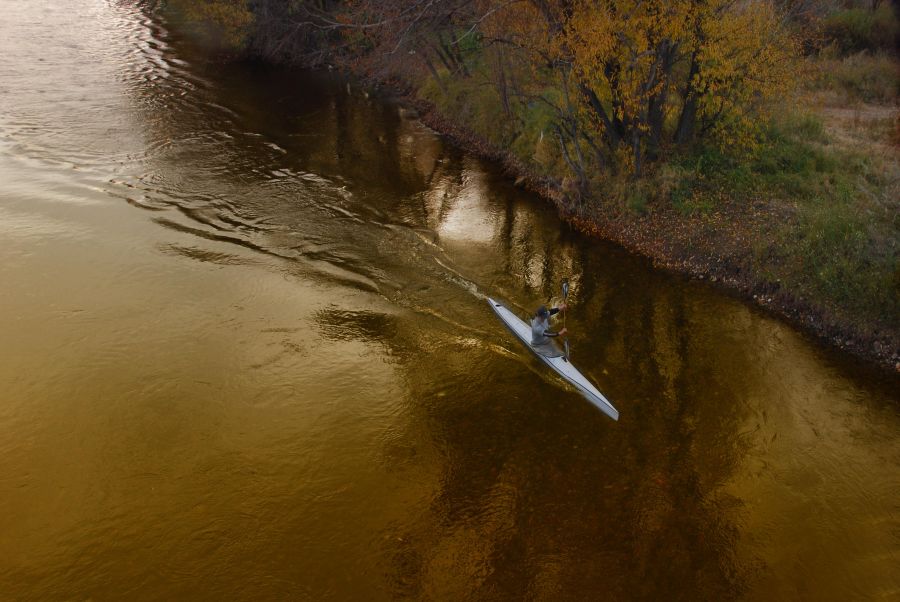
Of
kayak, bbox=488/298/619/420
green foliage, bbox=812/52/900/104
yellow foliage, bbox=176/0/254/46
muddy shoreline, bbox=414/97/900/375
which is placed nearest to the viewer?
kayak, bbox=488/298/619/420

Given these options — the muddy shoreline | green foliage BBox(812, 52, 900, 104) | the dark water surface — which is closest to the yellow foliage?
the dark water surface

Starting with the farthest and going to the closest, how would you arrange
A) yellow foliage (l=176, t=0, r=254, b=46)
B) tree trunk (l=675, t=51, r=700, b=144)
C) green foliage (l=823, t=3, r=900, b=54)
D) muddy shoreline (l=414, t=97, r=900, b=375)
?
yellow foliage (l=176, t=0, r=254, b=46) → green foliage (l=823, t=3, r=900, b=54) → tree trunk (l=675, t=51, r=700, b=144) → muddy shoreline (l=414, t=97, r=900, b=375)

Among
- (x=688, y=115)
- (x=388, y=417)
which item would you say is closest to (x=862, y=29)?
(x=688, y=115)

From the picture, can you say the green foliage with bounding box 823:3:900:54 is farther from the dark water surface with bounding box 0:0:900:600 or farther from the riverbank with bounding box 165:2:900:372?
the dark water surface with bounding box 0:0:900:600

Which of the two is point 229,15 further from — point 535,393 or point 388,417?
point 535,393

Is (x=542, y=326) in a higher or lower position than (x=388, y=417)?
higher

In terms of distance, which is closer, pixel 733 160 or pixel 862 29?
pixel 733 160
